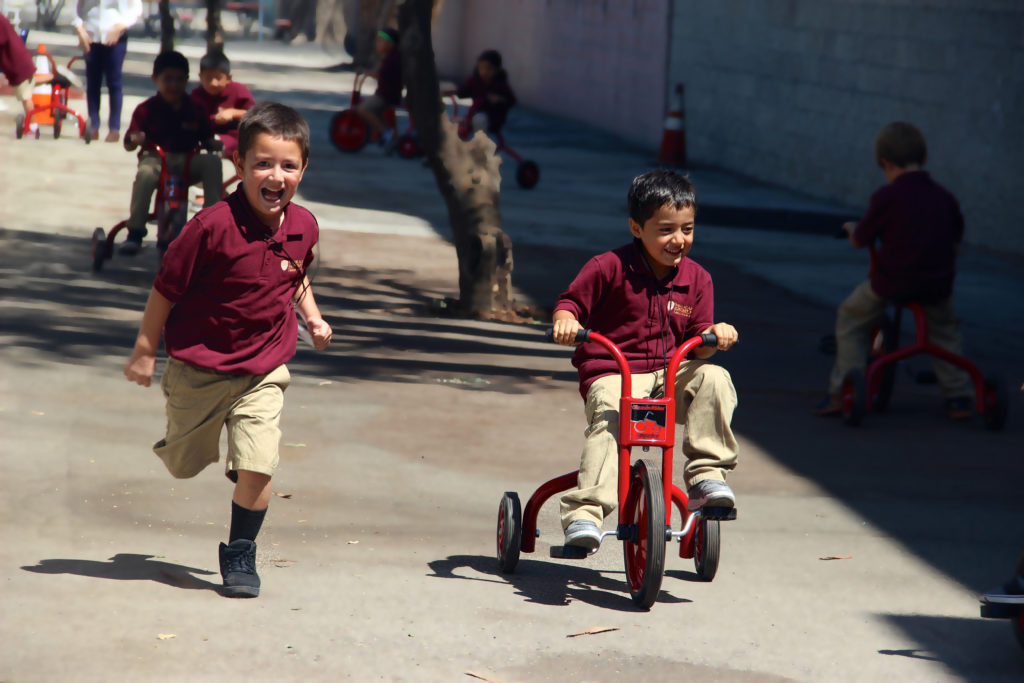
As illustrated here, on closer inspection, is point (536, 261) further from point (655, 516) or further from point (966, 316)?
point (655, 516)

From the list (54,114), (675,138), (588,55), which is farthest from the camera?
(588,55)

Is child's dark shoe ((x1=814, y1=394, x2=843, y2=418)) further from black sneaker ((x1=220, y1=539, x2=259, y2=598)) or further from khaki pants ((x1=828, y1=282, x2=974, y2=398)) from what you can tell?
black sneaker ((x1=220, y1=539, x2=259, y2=598))

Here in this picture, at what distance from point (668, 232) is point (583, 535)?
3.40 ft

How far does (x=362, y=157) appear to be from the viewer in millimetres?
20375

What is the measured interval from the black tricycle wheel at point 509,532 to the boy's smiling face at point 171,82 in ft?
20.5

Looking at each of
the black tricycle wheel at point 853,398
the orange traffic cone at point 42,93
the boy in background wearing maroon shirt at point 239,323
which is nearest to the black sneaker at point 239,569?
the boy in background wearing maroon shirt at point 239,323

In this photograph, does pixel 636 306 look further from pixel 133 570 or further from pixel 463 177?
pixel 463 177

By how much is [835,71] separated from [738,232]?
3.49 meters

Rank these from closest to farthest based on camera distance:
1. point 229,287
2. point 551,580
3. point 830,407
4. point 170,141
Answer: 1. point 229,287
2. point 551,580
3. point 830,407
4. point 170,141

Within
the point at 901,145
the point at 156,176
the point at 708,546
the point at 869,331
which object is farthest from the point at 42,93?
the point at 708,546

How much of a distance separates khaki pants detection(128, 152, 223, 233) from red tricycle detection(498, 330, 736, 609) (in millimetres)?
6299

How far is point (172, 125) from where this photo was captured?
35.5 feet

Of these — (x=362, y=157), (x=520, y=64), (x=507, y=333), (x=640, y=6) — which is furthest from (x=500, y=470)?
(x=520, y=64)

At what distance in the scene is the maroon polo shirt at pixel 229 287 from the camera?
15.5 ft
